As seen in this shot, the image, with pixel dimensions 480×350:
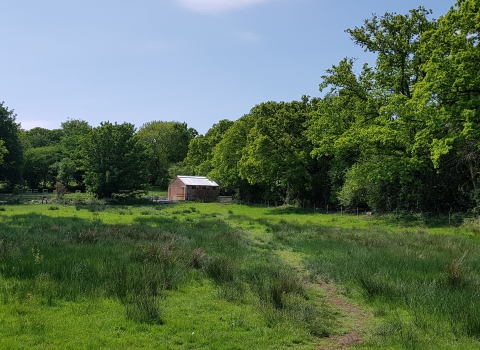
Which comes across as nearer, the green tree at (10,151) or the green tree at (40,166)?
the green tree at (10,151)

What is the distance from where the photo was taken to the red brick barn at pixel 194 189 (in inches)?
2744

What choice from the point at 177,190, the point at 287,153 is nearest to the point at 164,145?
the point at 177,190

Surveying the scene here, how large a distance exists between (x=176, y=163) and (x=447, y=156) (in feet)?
253

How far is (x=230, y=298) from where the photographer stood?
916cm

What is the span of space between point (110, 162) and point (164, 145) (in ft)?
156

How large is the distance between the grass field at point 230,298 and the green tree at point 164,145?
83.8 metres

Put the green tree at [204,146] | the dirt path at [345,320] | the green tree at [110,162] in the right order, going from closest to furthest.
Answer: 1. the dirt path at [345,320]
2. the green tree at [110,162]
3. the green tree at [204,146]

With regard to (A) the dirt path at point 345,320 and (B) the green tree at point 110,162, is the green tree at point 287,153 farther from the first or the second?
(A) the dirt path at point 345,320

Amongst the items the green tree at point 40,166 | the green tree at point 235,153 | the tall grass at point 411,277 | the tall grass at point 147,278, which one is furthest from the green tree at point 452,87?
the green tree at point 40,166

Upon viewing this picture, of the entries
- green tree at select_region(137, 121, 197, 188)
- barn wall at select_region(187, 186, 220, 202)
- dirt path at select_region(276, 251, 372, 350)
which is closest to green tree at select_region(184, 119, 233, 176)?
barn wall at select_region(187, 186, 220, 202)

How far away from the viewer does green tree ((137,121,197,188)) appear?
323 ft

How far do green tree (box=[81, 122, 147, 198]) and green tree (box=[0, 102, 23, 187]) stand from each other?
21695 millimetres

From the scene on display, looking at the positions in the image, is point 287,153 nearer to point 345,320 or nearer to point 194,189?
point 194,189

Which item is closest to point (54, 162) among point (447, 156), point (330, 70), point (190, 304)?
point (330, 70)
